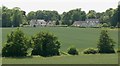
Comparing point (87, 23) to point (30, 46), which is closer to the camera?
point (30, 46)

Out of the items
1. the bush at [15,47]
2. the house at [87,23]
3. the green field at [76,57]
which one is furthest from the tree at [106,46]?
the house at [87,23]

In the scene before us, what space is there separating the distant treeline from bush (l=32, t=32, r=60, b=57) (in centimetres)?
7309

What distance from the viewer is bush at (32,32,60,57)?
4803 centimetres

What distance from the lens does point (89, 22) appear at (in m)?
168

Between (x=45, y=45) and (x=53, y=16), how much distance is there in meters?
145

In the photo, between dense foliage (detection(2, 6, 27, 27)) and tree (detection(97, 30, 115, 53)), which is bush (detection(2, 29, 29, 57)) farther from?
dense foliage (detection(2, 6, 27, 27))

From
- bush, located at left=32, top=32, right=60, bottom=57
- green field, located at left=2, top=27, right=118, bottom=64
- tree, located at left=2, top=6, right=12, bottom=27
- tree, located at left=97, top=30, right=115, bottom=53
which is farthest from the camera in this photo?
tree, located at left=2, top=6, right=12, bottom=27

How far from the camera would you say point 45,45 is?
1916 inches

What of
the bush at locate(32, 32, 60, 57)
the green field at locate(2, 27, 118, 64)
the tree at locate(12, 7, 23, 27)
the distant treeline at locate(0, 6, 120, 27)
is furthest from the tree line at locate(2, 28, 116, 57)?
the tree at locate(12, 7, 23, 27)

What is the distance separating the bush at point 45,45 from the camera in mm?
48031

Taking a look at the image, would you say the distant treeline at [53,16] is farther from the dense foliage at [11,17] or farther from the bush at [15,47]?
the bush at [15,47]

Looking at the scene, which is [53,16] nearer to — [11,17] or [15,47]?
[11,17]

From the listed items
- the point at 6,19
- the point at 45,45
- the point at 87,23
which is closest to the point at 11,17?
the point at 6,19

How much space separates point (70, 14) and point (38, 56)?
414 feet
